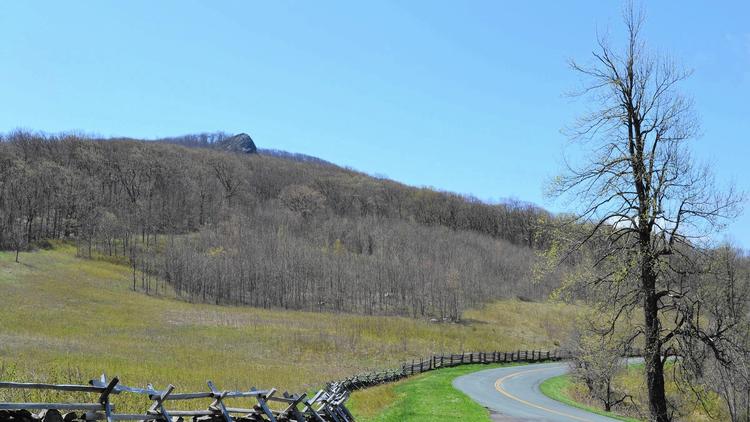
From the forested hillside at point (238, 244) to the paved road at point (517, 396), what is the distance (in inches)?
2495

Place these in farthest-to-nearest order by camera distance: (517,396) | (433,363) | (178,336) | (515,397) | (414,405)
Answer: (178,336) < (433,363) < (517,396) < (515,397) < (414,405)

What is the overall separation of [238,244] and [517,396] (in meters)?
122

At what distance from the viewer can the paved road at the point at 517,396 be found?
72.2 ft

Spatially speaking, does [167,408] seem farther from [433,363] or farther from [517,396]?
[433,363]

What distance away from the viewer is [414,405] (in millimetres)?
22734

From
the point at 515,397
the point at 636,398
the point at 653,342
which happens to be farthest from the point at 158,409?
the point at 636,398

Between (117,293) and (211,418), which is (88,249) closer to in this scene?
(117,293)

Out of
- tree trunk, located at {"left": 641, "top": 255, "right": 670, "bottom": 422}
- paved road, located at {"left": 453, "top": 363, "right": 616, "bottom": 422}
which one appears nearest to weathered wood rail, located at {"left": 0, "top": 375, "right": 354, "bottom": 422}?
paved road, located at {"left": 453, "top": 363, "right": 616, "bottom": 422}

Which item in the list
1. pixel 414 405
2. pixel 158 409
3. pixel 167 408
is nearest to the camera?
pixel 158 409

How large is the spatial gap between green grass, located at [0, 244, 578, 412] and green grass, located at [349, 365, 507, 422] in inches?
161

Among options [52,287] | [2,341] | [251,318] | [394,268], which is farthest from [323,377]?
[394,268]

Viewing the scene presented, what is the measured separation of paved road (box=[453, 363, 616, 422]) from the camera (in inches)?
866

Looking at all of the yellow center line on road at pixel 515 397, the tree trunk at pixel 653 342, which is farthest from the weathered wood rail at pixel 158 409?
the yellow center line on road at pixel 515 397

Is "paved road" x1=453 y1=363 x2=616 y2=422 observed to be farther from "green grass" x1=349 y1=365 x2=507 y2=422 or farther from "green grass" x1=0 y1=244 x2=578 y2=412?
"green grass" x1=0 y1=244 x2=578 y2=412
